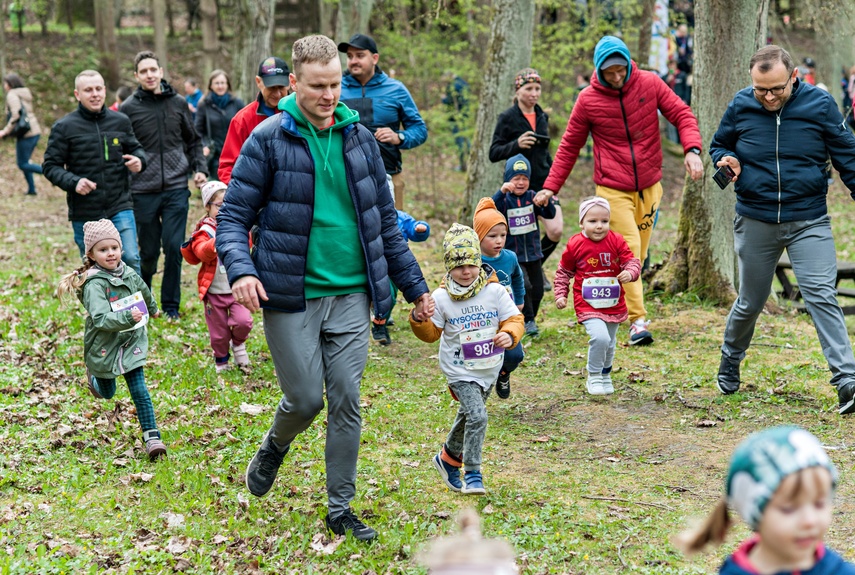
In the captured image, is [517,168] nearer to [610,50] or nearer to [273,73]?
[610,50]

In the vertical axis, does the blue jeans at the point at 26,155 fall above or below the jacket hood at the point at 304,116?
below

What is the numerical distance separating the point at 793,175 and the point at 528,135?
11.6 ft

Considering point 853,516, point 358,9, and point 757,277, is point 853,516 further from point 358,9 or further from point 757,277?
point 358,9

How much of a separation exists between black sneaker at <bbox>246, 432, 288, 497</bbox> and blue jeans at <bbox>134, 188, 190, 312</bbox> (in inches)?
199

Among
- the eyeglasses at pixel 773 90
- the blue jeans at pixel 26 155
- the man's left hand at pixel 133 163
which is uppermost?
the eyeglasses at pixel 773 90

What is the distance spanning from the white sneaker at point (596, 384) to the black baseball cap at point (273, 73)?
3.47 metres

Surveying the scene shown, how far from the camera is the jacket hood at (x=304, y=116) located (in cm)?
486

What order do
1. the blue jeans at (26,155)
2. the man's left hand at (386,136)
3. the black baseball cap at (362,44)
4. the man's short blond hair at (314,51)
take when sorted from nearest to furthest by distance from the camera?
the man's short blond hair at (314,51)
the man's left hand at (386,136)
the black baseball cap at (362,44)
the blue jeans at (26,155)

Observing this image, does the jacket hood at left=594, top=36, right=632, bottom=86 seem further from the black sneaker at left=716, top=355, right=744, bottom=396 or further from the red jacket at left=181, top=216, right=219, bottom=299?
the red jacket at left=181, top=216, right=219, bottom=299

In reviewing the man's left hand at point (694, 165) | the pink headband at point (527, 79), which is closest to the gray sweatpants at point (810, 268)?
the man's left hand at point (694, 165)

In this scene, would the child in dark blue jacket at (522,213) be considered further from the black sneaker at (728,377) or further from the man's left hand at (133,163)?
the man's left hand at (133,163)

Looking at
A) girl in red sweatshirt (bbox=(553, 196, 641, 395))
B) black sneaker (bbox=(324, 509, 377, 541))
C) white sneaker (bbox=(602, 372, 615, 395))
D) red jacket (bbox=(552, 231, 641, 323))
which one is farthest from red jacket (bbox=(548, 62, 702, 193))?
black sneaker (bbox=(324, 509, 377, 541))

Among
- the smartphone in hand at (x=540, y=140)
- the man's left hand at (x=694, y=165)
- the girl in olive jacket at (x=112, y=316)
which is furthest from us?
the smartphone in hand at (x=540, y=140)

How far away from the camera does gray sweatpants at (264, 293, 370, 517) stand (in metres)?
4.91
